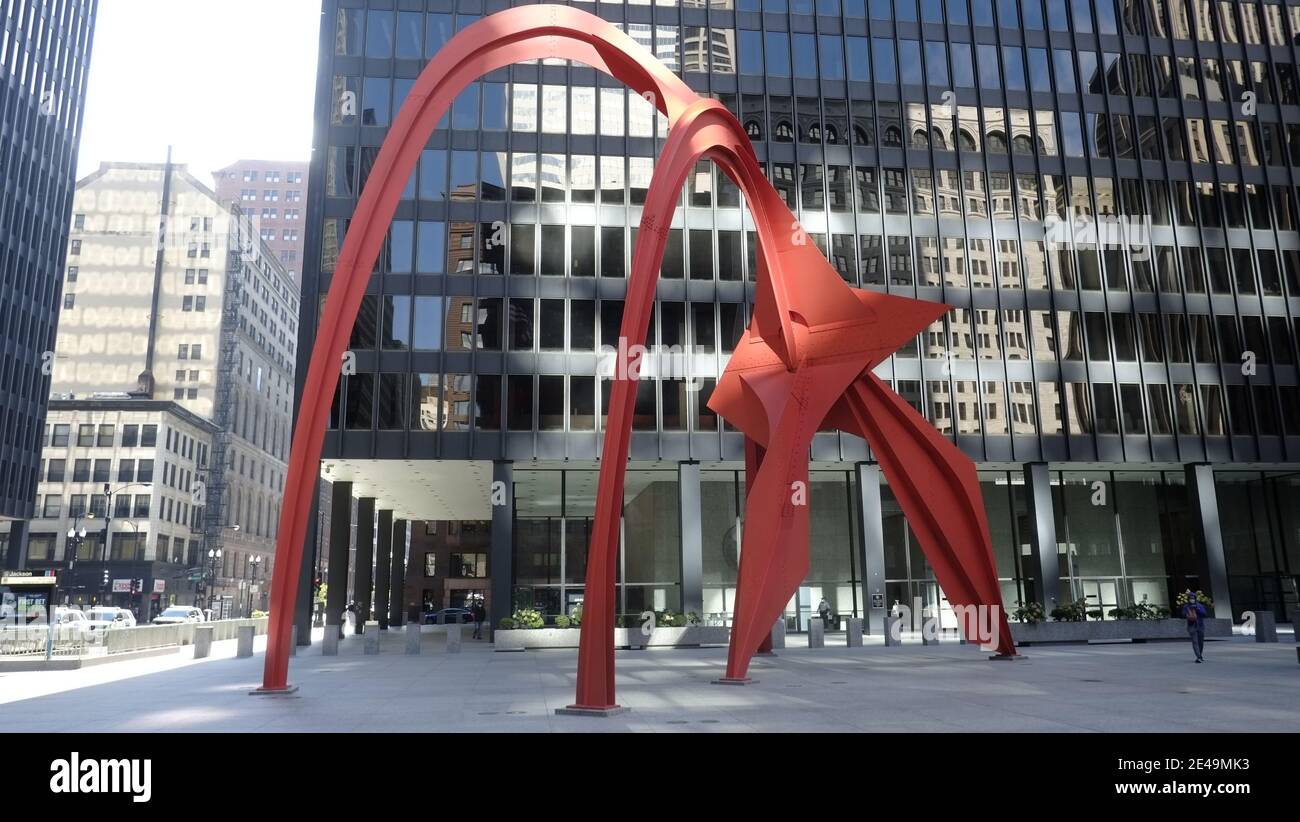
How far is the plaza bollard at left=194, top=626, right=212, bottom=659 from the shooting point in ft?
89.3

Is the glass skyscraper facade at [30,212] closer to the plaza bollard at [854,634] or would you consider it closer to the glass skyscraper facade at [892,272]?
the glass skyscraper facade at [892,272]

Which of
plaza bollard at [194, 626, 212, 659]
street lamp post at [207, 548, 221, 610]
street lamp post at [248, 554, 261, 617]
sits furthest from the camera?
street lamp post at [248, 554, 261, 617]

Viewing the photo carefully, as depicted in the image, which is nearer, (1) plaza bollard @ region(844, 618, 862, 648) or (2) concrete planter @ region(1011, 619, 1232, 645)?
(1) plaza bollard @ region(844, 618, 862, 648)

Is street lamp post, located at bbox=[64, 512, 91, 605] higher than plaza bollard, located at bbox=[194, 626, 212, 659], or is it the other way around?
street lamp post, located at bbox=[64, 512, 91, 605]

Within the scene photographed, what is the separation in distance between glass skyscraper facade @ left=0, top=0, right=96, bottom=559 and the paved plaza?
47353 millimetres

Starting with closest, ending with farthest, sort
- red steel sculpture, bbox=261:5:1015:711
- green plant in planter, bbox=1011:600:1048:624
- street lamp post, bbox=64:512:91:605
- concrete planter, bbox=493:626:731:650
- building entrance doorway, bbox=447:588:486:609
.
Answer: red steel sculpture, bbox=261:5:1015:711, green plant in planter, bbox=1011:600:1048:624, concrete planter, bbox=493:626:731:650, building entrance doorway, bbox=447:588:486:609, street lamp post, bbox=64:512:91:605

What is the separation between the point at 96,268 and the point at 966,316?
96.6 metres

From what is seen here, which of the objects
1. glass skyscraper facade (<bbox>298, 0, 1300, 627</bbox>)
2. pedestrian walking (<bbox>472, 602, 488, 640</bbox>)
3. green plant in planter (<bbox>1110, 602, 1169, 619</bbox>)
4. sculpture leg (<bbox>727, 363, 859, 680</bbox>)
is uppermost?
glass skyscraper facade (<bbox>298, 0, 1300, 627</bbox>)

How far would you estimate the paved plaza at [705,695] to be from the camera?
11.6m

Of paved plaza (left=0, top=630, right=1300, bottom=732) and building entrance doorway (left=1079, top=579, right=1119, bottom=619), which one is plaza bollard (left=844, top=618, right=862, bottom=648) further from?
building entrance doorway (left=1079, top=579, right=1119, bottom=619)

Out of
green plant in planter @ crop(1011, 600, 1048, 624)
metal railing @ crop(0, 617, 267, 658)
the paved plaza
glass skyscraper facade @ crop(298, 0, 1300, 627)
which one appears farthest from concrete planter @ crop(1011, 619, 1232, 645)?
metal railing @ crop(0, 617, 267, 658)

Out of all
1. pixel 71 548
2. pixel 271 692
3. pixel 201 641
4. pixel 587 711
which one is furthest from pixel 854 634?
pixel 71 548

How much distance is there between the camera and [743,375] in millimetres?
21094

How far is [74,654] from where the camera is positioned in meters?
25.0
